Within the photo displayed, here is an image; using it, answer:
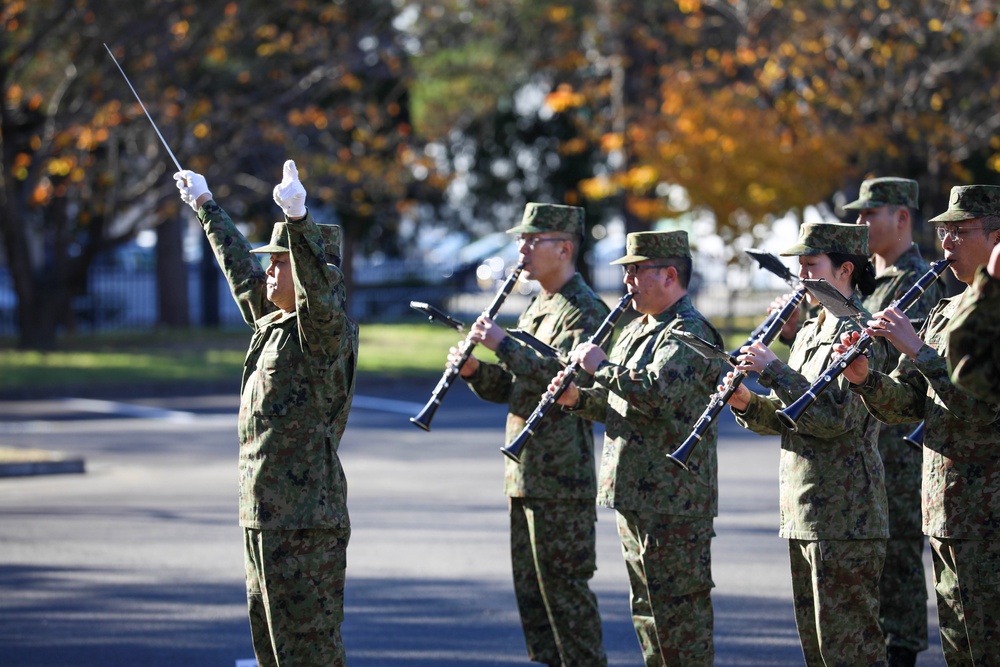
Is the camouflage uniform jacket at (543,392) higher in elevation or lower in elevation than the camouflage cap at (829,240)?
lower

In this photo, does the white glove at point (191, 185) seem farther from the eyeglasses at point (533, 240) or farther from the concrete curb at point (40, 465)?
the concrete curb at point (40, 465)

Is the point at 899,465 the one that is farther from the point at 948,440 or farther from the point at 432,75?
the point at 432,75

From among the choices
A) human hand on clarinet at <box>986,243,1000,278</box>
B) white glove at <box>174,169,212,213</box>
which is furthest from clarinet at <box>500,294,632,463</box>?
human hand on clarinet at <box>986,243,1000,278</box>

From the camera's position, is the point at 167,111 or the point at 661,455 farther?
the point at 167,111

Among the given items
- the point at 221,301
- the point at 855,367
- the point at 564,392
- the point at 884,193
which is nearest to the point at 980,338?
the point at 855,367

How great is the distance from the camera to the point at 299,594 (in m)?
5.28

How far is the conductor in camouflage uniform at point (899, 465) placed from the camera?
Answer: 6.59 m

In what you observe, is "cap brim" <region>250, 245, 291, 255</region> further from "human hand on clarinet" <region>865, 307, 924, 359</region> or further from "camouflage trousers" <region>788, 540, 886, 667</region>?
"camouflage trousers" <region>788, 540, 886, 667</region>

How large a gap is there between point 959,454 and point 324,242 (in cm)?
255

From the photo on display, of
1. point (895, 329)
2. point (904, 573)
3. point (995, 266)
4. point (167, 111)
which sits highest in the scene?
point (167, 111)

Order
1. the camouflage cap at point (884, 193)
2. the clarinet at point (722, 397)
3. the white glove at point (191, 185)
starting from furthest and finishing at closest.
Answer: the camouflage cap at point (884, 193), the white glove at point (191, 185), the clarinet at point (722, 397)

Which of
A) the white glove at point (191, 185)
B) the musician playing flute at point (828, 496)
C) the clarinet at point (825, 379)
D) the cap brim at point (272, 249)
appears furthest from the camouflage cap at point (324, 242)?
the clarinet at point (825, 379)

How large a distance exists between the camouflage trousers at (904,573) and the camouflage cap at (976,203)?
71.0 inches

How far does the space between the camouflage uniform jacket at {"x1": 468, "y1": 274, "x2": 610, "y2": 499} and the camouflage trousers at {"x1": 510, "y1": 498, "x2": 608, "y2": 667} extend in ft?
0.33
